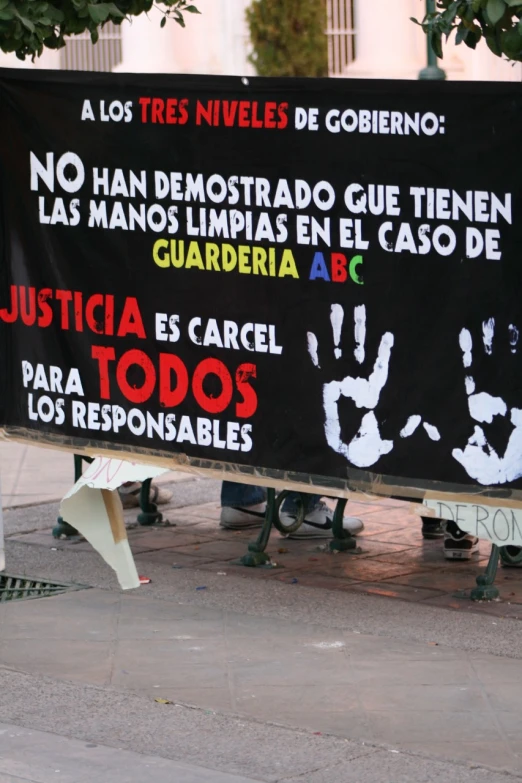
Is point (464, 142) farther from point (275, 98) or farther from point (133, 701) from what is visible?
point (133, 701)

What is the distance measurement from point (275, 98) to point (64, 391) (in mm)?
1796

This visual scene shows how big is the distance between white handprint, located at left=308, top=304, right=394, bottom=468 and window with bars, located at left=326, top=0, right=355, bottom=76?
1757 centimetres

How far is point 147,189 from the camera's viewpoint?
253 inches

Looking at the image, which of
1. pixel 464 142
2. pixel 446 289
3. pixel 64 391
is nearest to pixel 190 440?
pixel 64 391

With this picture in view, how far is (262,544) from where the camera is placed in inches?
279

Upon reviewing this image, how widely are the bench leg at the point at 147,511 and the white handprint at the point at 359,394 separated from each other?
2160 millimetres

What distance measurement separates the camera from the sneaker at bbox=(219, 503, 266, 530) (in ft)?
25.8

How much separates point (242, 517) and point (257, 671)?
98.4 inches

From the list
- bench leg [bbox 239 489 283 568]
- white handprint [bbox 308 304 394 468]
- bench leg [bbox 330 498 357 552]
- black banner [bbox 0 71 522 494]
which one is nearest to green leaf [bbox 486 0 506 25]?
black banner [bbox 0 71 522 494]

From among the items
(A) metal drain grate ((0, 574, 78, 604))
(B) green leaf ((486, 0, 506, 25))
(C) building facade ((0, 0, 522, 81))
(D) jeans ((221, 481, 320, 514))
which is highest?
(C) building facade ((0, 0, 522, 81))

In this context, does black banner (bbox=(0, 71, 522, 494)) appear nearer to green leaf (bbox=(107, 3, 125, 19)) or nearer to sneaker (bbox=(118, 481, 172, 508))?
green leaf (bbox=(107, 3, 125, 19))

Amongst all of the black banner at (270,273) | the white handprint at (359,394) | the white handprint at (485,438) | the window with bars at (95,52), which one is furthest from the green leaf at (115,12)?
the window with bars at (95,52)

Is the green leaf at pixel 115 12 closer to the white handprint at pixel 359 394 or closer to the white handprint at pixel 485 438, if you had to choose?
the white handprint at pixel 359 394

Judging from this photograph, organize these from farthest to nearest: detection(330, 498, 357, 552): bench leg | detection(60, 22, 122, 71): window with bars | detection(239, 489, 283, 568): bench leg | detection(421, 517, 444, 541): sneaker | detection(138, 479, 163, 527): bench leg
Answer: detection(60, 22, 122, 71): window with bars → detection(138, 479, 163, 527): bench leg → detection(421, 517, 444, 541): sneaker → detection(330, 498, 357, 552): bench leg → detection(239, 489, 283, 568): bench leg
